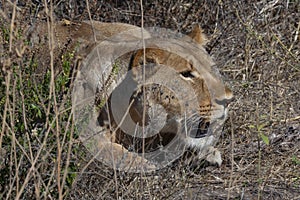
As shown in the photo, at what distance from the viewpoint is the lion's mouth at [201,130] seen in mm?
3510

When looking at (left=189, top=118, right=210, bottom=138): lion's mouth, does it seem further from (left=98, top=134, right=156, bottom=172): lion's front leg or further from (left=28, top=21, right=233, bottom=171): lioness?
(left=98, top=134, right=156, bottom=172): lion's front leg

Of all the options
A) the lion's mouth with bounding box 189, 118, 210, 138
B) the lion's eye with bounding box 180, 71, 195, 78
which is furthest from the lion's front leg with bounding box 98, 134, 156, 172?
the lion's eye with bounding box 180, 71, 195, 78

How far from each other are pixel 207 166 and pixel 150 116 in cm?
56

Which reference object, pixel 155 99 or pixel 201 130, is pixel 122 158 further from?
pixel 201 130

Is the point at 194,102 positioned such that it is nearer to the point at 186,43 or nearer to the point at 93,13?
the point at 186,43

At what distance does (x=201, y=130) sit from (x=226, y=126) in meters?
0.54

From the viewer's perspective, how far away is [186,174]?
348 centimetres

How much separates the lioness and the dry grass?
12 cm

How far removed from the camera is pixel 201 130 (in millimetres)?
3553

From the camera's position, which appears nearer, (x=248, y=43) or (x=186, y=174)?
(x=186, y=174)

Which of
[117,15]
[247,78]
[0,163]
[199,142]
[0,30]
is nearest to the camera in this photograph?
[0,163]

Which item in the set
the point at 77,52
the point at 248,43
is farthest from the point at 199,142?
the point at 248,43

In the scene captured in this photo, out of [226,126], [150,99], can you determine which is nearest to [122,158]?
[150,99]

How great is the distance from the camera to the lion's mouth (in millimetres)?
3510
